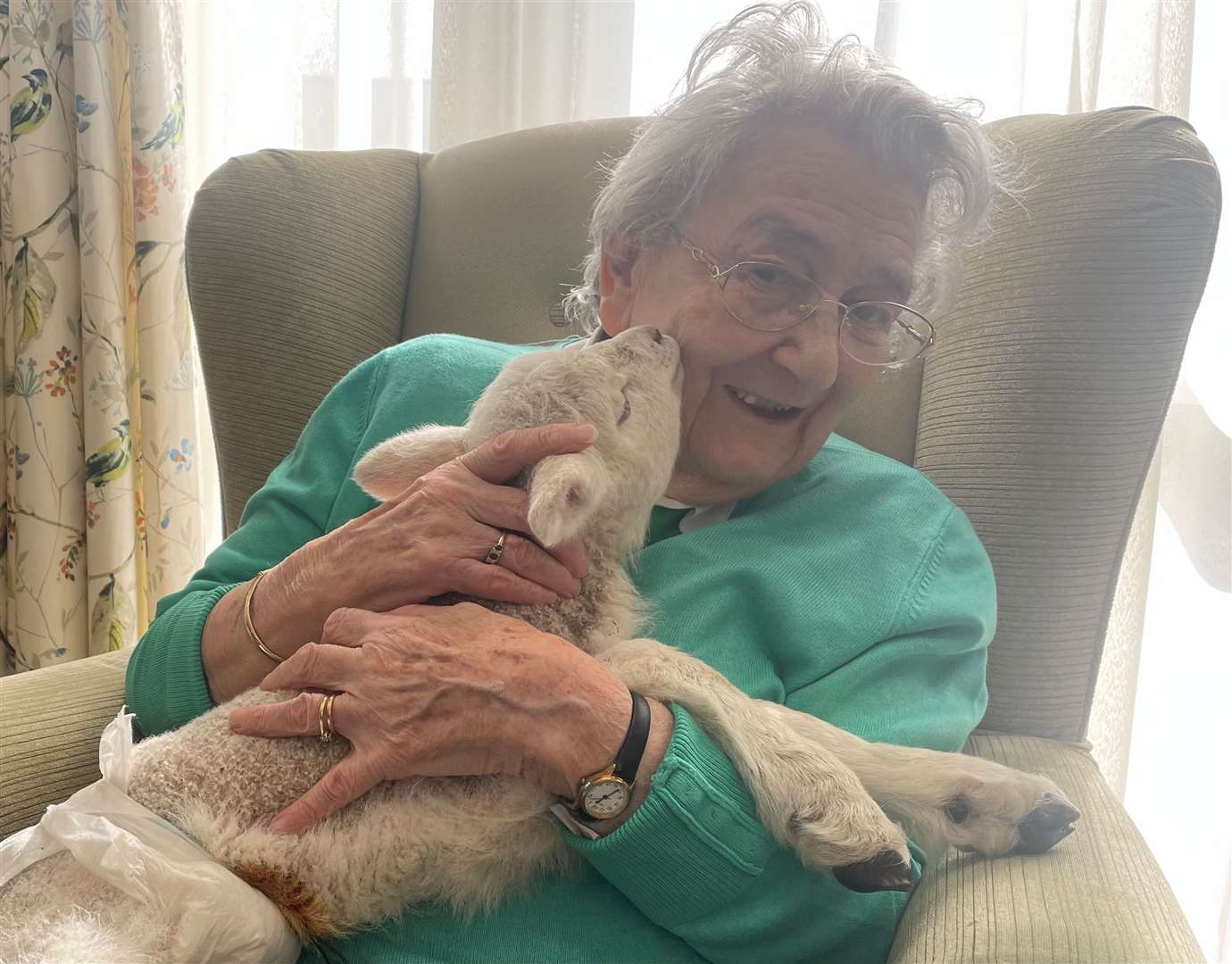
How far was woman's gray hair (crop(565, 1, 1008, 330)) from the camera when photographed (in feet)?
5.00

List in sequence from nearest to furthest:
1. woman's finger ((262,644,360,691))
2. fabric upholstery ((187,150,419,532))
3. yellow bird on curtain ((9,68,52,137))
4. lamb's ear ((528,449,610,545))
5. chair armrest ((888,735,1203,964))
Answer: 1. chair armrest ((888,735,1203,964))
2. lamb's ear ((528,449,610,545))
3. woman's finger ((262,644,360,691))
4. fabric upholstery ((187,150,419,532))
5. yellow bird on curtain ((9,68,52,137))

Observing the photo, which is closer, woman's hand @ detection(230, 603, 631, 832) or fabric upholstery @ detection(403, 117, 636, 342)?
woman's hand @ detection(230, 603, 631, 832)

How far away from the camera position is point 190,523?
350 cm

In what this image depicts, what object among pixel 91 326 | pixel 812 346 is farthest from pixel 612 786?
pixel 91 326

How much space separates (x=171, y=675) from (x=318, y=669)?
46cm

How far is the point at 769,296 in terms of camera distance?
1.50 meters

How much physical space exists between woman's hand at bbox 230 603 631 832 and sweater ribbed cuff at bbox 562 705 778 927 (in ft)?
0.27

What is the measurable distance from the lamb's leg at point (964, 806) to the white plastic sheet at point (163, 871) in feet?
2.28

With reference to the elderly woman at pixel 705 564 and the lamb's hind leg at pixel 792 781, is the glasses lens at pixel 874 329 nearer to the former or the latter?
the elderly woman at pixel 705 564

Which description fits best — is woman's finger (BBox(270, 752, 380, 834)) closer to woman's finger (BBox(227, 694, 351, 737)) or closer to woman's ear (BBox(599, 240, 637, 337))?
woman's finger (BBox(227, 694, 351, 737))

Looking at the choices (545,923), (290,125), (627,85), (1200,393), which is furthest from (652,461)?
(290,125)

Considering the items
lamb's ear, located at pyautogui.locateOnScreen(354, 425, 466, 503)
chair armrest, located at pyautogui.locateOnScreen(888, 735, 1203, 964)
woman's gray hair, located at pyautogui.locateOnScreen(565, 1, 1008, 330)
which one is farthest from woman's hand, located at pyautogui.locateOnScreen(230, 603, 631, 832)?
woman's gray hair, located at pyautogui.locateOnScreen(565, 1, 1008, 330)

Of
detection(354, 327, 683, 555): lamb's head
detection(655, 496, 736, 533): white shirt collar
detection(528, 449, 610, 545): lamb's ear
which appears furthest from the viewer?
detection(655, 496, 736, 533): white shirt collar

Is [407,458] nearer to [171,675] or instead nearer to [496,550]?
[496,550]
